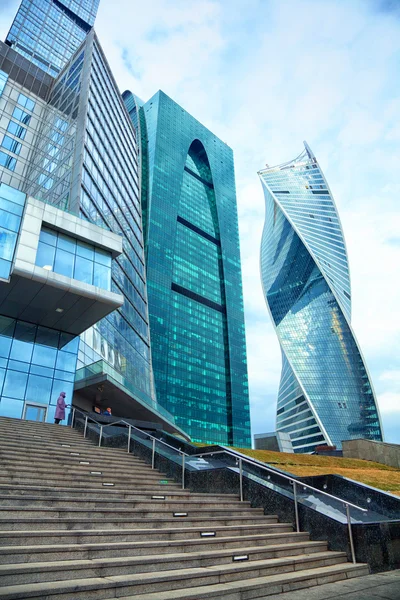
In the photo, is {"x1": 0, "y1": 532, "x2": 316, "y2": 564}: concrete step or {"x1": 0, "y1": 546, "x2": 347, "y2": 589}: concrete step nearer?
{"x1": 0, "y1": 546, "x2": 347, "y2": 589}: concrete step

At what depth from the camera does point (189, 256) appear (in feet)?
411

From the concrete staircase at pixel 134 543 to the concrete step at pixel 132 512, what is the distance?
2 centimetres

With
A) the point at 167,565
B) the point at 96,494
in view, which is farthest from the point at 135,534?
the point at 96,494

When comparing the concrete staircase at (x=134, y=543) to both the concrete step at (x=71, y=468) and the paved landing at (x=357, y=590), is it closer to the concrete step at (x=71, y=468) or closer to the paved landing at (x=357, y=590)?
the concrete step at (x=71, y=468)

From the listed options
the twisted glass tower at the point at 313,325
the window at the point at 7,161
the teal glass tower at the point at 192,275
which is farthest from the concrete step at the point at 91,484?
the twisted glass tower at the point at 313,325

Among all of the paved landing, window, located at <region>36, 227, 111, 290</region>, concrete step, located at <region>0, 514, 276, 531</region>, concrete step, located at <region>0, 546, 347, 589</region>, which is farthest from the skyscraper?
the paved landing

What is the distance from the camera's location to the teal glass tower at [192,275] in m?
105

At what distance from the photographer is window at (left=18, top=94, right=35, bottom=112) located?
42.2 metres

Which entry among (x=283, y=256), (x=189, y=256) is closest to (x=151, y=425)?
(x=189, y=256)

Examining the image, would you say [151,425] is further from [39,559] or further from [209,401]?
[209,401]

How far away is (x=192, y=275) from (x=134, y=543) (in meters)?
119

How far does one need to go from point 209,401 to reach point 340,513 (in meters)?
105

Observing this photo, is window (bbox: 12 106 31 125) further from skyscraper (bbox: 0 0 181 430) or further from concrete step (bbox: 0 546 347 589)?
concrete step (bbox: 0 546 347 589)

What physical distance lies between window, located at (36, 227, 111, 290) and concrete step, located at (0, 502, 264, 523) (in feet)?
52.1
